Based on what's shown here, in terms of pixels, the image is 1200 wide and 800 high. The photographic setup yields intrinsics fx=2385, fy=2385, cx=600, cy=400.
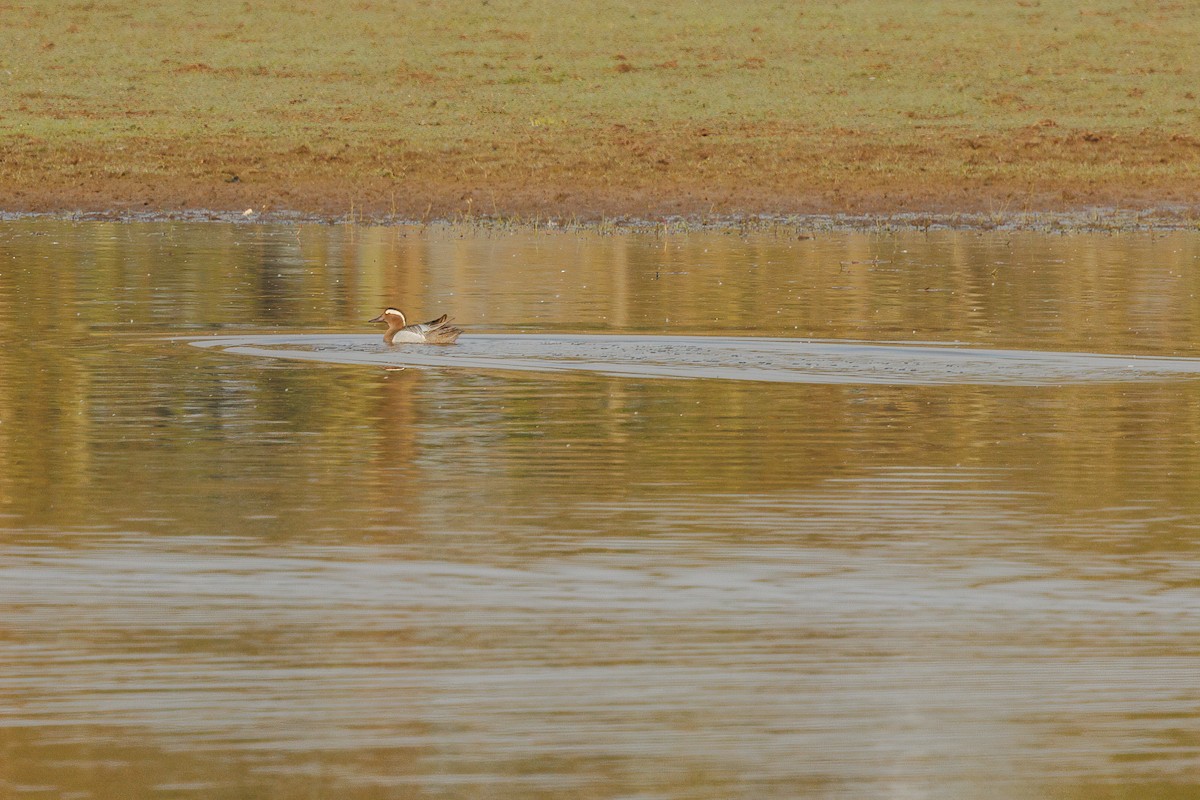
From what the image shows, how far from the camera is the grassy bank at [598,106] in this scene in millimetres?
35312

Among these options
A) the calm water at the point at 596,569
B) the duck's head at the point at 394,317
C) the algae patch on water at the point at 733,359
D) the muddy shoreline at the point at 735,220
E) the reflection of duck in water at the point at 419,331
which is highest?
the muddy shoreline at the point at 735,220

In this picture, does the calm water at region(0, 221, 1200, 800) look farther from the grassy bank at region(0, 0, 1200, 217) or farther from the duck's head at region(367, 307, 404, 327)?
the grassy bank at region(0, 0, 1200, 217)

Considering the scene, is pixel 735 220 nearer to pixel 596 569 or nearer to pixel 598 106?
pixel 598 106

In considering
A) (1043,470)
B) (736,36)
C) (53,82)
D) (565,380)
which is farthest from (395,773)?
(736,36)

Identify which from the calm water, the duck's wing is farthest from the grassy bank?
the calm water

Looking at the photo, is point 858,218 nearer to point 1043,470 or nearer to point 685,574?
point 1043,470

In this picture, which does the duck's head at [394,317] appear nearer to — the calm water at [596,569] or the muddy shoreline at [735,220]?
the calm water at [596,569]

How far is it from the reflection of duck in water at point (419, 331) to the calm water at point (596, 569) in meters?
0.21

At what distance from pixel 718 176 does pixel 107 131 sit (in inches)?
429

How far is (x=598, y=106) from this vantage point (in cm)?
4347

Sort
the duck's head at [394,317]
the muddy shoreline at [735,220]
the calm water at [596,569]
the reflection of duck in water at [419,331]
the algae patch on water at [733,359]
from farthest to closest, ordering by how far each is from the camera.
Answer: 1. the muddy shoreline at [735,220]
2. the duck's head at [394,317]
3. the reflection of duck in water at [419,331]
4. the algae patch on water at [733,359]
5. the calm water at [596,569]

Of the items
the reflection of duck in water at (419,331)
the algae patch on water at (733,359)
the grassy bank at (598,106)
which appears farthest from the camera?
the grassy bank at (598,106)

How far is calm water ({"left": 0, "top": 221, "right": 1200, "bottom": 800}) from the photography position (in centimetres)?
636

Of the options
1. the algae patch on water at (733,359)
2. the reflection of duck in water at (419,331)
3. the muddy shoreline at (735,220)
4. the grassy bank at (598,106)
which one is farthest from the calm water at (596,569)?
the grassy bank at (598,106)
